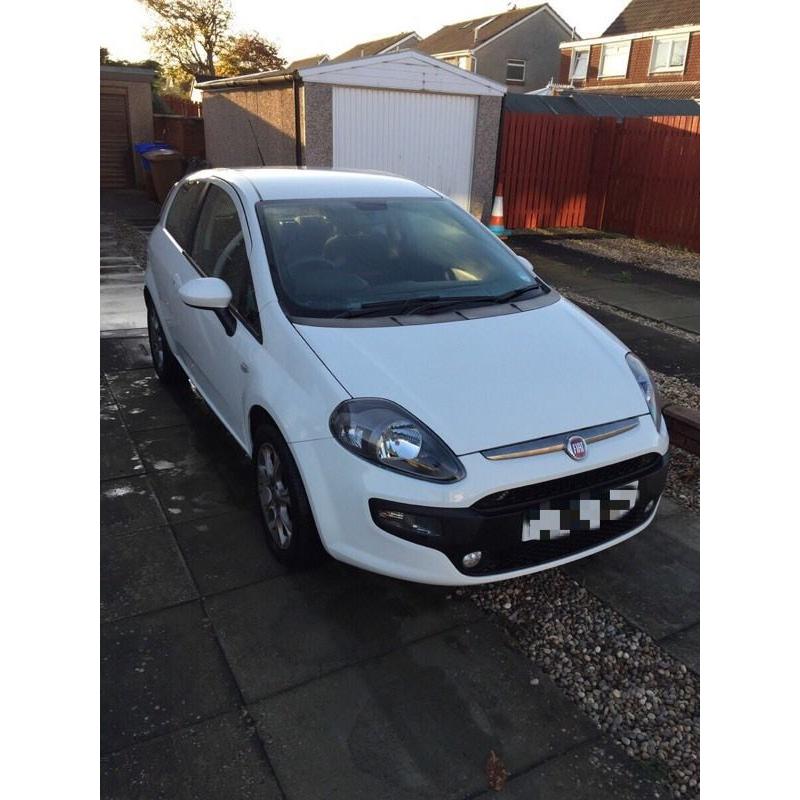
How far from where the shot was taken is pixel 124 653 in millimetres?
2654

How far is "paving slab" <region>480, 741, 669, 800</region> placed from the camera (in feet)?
7.02

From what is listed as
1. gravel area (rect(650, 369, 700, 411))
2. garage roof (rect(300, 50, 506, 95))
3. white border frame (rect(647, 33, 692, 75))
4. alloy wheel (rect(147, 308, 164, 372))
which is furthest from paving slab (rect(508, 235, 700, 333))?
white border frame (rect(647, 33, 692, 75))

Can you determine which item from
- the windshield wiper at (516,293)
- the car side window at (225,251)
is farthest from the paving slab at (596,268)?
the car side window at (225,251)

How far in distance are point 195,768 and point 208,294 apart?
6.58ft

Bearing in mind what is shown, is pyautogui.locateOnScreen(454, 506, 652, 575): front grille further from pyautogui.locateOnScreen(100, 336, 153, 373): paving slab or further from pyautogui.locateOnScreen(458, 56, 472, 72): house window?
pyautogui.locateOnScreen(458, 56, 472, 72): house window

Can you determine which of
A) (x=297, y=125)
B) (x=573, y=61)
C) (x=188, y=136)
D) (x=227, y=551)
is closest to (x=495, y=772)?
(x=227, y=551)

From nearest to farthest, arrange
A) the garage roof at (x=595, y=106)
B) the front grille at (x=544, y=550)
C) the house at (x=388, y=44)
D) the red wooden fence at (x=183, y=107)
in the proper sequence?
the front grille at (x=544, y=550), the garage roof at (x=595, y=106), the red wooden fence at (x=183, y=107), the house at (x=388, y=44)

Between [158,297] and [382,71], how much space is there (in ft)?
25.7

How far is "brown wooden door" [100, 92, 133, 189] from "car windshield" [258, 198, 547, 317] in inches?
642

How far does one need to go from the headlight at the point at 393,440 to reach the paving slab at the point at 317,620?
755 mm

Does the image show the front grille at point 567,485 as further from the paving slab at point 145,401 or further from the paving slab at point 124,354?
the paving slab at point 124,354

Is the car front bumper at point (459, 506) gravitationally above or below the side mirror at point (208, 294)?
below

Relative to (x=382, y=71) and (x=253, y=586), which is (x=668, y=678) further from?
(x=382, y=71)

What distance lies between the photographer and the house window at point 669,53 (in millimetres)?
27422
